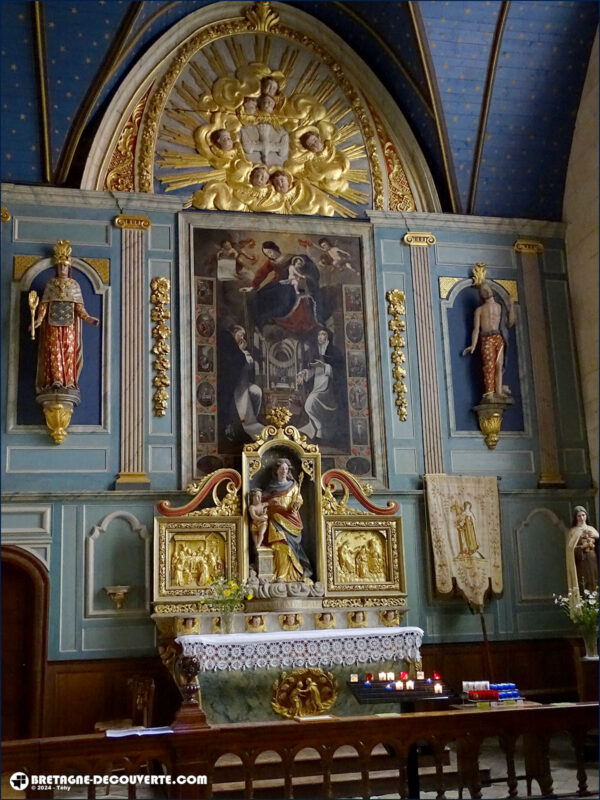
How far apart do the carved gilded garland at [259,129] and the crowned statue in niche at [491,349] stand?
6.29 feet

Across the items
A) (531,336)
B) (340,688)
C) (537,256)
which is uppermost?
(537,256)

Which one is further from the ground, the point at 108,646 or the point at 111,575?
the point at 111,575

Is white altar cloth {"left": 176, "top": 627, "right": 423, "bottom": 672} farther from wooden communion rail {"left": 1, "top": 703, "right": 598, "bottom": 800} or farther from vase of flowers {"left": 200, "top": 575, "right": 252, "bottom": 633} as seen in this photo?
wooden communion rail {"left": 1, "top": 703, "right": 598, "bottom": 800}

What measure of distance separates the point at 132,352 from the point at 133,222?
1692mm

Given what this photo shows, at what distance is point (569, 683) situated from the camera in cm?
1183

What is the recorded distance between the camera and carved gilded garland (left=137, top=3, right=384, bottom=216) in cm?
1237

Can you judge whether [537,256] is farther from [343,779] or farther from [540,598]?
[343,779]

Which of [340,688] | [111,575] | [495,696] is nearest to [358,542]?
[340,688]

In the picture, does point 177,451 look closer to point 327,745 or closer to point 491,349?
point 491,349

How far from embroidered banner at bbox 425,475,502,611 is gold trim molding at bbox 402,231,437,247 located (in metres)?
3.18

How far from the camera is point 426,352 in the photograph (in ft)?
40.6

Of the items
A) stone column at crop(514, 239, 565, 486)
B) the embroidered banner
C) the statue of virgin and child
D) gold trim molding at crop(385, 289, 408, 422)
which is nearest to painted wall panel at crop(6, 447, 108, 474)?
the statue of virgin and child

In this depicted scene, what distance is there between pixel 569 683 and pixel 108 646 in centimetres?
571

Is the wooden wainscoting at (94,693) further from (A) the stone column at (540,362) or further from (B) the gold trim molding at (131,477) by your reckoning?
(A) the stone column at (540,362)
